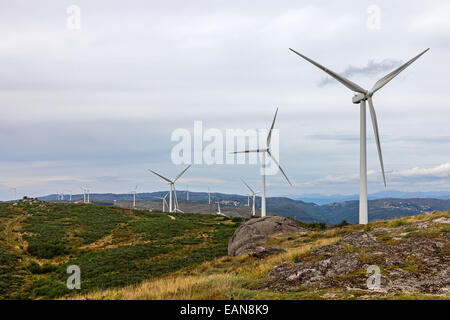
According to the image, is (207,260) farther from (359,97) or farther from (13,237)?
(13,237)

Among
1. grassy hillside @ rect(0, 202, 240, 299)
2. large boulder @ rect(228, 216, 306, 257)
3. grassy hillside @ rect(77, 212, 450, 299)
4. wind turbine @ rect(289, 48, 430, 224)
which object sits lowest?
grassy hillside @ rect(0, 202, 240, 299)

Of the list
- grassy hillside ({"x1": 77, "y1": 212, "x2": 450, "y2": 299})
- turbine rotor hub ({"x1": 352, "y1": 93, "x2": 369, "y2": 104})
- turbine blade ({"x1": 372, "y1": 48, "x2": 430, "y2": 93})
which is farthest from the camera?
turbine rotor hub ({"x1": 352, "y1": 93, "x2": 369, "y2": 104})

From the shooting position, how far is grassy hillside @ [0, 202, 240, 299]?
2964 cm

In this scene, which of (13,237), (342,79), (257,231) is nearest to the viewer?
(342,79)

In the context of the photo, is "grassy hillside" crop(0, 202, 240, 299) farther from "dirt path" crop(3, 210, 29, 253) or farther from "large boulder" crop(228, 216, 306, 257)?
"large boulder" crop(228, 216, 306, 257)

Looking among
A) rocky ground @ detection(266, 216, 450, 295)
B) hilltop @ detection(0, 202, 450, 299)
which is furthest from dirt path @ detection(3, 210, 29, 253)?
rocky ground @ detection(266, 216, 450, 295)

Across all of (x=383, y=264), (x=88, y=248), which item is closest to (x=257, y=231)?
(x=383, y=264)

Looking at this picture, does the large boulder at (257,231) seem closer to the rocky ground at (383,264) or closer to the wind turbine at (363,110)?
the wind turbine at (363,110)

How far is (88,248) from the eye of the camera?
4769 cm

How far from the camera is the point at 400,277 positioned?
14070 millimetres

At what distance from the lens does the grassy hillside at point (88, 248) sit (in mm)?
29641
